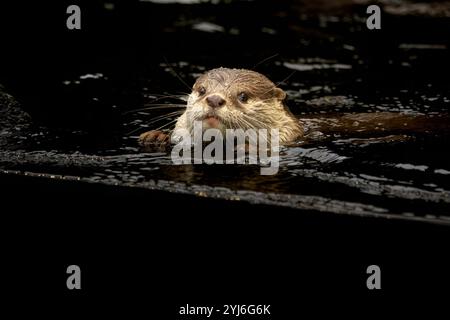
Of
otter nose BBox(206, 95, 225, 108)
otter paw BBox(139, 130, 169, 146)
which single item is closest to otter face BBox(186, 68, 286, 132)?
otter nose BBox(206, 95, 225, 108)

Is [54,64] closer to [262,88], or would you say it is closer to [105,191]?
[262,88]

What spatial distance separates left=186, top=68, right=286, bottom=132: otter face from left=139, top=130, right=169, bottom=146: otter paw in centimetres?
18

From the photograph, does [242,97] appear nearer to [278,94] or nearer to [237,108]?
[237,108]

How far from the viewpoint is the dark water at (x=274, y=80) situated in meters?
3.54

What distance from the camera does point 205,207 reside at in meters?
3.52

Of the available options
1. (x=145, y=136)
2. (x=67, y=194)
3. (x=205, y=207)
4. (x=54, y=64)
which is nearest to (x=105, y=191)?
(x=67, y=194)

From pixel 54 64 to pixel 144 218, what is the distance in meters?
3.28

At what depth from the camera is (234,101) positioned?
14.4 feet

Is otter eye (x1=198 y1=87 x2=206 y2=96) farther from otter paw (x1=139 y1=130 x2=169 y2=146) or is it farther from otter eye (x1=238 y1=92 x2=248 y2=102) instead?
otter paw (x1=139 y1=130 x2=169 y2=146)

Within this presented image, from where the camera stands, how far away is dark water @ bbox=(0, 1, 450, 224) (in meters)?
3.54

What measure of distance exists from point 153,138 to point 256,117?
24.7 inches

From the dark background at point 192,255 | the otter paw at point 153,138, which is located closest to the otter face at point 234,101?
the otter paw at point 153,138

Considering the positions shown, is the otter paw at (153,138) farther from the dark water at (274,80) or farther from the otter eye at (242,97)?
the otter eye at (242,97)

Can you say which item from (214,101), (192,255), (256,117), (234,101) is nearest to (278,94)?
(256,117)
